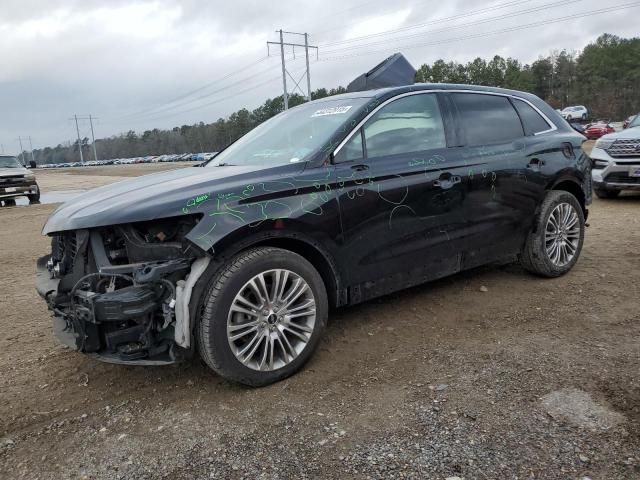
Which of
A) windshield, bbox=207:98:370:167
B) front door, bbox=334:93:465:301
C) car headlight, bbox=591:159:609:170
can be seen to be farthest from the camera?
car headlight, bbox=591:159:609:170

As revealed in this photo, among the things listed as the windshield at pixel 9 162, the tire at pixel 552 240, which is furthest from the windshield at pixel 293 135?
the windshield at pixel 9 162

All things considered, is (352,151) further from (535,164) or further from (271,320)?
(535,164)

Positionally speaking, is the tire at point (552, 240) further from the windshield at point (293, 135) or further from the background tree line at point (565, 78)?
the background tree line at point (565, 78)

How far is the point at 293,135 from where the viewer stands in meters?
3.89

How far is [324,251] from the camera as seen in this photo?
3287 mm

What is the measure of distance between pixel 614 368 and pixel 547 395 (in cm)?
58

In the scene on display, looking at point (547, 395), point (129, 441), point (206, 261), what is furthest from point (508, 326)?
point (129, 441)

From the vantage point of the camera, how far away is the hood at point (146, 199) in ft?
9.31

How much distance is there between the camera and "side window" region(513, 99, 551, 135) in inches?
184

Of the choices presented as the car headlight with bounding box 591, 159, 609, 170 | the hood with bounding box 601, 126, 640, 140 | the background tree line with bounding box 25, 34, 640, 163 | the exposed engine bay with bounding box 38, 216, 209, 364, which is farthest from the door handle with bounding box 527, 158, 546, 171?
the background tree line with bounding box 25, 34, 640, 163

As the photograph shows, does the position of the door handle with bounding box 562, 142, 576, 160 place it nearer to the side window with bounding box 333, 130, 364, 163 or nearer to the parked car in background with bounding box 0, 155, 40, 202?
the side window with bounding box 333, 130, 364, 163

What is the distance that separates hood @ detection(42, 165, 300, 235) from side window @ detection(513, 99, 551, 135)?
103 inches

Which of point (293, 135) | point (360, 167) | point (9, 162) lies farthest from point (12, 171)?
point (360, 167)

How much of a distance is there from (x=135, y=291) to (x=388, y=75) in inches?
120
